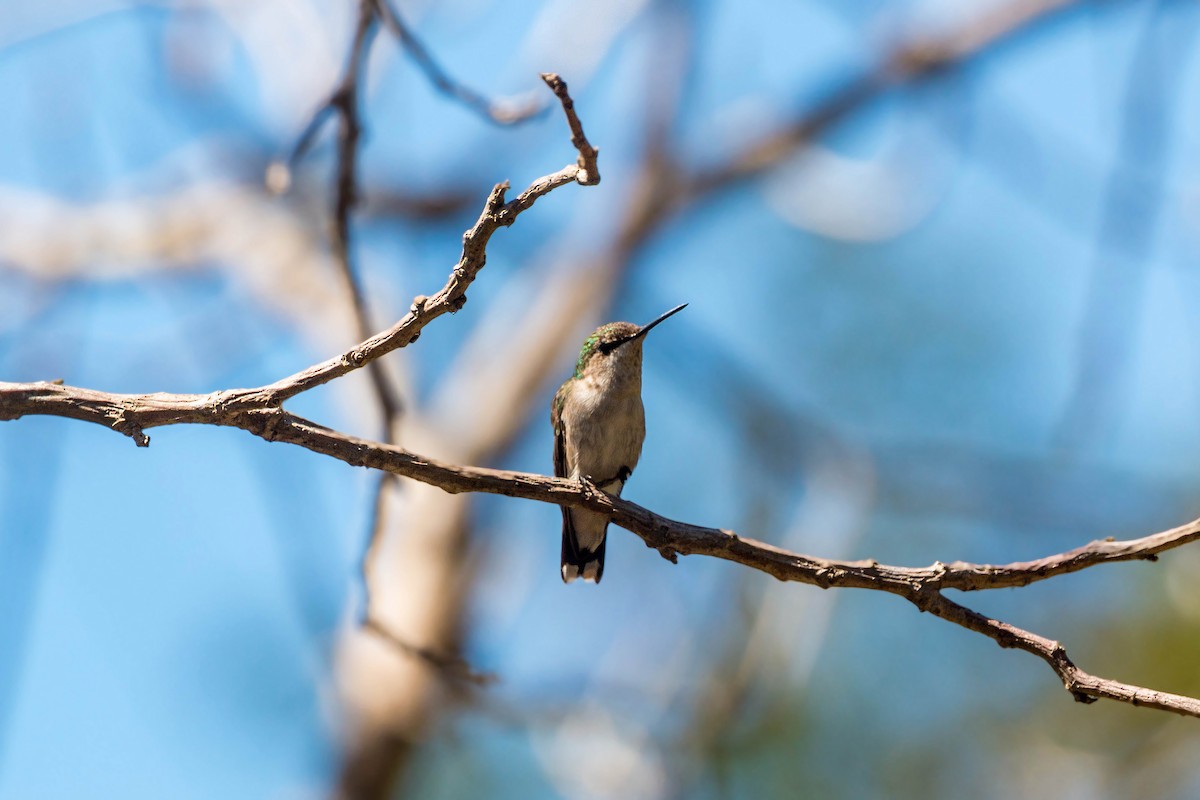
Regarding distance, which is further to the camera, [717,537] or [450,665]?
[450,665]

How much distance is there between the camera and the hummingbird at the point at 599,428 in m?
4.80

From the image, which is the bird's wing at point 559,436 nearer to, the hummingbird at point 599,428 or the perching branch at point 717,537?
the hummingbird at point 599,428

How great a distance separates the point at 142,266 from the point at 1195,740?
10.1m

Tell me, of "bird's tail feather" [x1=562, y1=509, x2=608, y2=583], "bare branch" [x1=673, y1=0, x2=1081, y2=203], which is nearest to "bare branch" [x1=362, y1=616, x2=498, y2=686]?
"bird's tail feather" [x1=562, y1=509, x2=608, y2=583]

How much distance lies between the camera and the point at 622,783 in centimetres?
704

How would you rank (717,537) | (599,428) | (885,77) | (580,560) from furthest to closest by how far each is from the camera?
(885,77)
(580,560)
(599,428)
(717,537)

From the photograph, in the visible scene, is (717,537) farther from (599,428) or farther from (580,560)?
(580,560)

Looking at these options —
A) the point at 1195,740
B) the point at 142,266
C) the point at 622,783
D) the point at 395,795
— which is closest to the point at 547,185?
the point at 622,783

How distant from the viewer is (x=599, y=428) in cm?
478

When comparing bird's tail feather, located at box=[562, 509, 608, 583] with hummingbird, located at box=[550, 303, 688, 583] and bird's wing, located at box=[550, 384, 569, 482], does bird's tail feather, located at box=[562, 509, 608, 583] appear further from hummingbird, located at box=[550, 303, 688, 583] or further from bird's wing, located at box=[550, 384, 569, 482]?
bird's wing, located at box=[550, 384, 569, 482]

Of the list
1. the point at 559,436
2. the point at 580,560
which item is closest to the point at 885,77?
the point at 559,436

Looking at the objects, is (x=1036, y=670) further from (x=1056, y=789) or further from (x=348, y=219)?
(x=348, y=219)

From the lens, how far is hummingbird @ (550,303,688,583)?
4.80m

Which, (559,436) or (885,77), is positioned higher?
(885,77)
